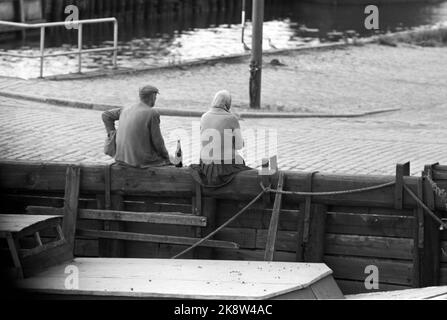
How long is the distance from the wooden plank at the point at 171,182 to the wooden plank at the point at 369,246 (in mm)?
341

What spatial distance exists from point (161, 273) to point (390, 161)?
618 cm

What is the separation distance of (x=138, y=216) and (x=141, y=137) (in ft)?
3.13

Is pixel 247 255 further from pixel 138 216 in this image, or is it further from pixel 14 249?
pixel 14 249

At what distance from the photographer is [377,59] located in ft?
107

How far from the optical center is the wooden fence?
37.5 ft

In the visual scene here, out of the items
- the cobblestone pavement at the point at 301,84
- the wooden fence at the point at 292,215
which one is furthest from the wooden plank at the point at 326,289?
the cobblestone pavement at the point at 301,84

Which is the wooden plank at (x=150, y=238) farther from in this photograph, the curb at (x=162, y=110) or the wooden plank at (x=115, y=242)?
the curb at (x=162, y=110)

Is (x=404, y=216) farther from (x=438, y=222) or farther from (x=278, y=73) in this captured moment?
(x=278, y=73)

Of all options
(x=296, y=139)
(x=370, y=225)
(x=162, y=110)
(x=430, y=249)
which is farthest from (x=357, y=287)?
(x=162, y=110)

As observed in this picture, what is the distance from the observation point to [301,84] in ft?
88.6

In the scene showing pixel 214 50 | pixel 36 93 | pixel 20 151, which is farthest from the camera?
pixel 214 50

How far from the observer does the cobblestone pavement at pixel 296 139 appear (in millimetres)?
16094

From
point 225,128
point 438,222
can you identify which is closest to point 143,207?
point 225,128

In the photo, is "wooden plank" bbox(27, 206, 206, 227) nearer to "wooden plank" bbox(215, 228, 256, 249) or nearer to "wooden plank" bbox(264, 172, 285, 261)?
"wooden plank" bbox(215, 228, 256, 249)
